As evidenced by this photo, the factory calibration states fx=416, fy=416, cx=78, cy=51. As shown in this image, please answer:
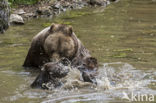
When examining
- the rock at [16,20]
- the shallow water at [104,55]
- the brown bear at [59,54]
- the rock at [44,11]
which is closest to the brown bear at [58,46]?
the brown bear at [59,54]

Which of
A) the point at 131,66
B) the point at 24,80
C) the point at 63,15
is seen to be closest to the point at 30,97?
the point at 24,80

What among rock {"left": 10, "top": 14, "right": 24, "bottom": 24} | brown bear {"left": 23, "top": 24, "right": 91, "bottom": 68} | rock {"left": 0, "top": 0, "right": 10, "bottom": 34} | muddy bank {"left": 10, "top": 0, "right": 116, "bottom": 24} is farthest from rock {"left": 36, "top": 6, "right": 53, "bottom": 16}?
brown bear {"left": 23, "top": 24, "right": 91, "bottom": 68}

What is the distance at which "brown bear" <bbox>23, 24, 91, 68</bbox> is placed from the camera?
24.7 feet

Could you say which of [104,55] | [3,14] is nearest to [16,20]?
[3,14]

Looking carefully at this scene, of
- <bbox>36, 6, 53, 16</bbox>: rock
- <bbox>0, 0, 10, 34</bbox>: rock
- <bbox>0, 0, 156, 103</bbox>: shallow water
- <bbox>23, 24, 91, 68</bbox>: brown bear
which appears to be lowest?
<bbox>0, 0, 156, 103</bbox>: shallow water

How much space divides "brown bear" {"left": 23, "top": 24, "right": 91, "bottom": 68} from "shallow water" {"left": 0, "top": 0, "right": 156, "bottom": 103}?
19.2 inches

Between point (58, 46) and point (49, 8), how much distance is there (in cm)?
906

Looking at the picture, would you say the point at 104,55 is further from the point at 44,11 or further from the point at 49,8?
the point at 49,8

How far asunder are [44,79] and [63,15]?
8.90 meters

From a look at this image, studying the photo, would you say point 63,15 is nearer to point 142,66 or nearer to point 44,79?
point 142,66

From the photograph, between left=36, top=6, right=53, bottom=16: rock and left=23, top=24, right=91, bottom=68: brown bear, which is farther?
left=36, top=6, right=53, bottom=16: rock

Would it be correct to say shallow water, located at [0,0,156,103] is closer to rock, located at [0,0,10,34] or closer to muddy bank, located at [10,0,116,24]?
muddy bank, located at [10,0,116,24]

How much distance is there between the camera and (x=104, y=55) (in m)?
9.52

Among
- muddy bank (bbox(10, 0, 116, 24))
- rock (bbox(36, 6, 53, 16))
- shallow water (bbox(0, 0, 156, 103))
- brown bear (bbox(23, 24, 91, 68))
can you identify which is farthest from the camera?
rock (bbox(36, 6, 53, 16))
